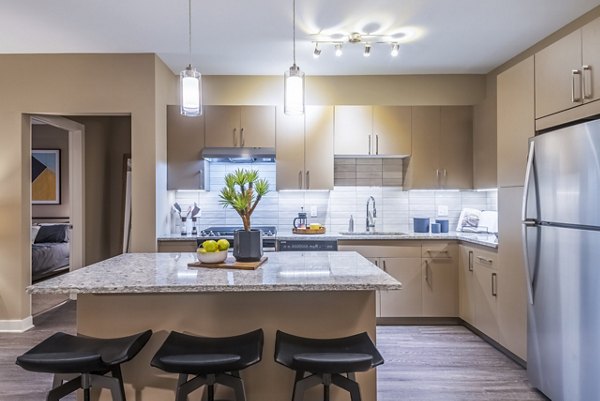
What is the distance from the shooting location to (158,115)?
3.81 m

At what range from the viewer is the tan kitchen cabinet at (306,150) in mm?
4098

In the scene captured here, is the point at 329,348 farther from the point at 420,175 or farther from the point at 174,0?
A: the point at 420,175

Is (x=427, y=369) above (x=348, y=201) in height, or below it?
below

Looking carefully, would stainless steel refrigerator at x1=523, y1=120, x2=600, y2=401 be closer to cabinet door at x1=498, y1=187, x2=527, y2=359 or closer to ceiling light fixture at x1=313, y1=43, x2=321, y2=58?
cabinet door at x1=498, y1=187, x2=527, y2=359

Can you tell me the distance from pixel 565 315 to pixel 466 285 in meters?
1.56

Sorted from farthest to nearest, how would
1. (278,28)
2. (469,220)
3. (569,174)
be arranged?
(469,220) < (278,28) < (569,174)

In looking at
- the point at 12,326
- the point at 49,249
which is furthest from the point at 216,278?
the point at 49,249

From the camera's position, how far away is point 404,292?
388 centimetres

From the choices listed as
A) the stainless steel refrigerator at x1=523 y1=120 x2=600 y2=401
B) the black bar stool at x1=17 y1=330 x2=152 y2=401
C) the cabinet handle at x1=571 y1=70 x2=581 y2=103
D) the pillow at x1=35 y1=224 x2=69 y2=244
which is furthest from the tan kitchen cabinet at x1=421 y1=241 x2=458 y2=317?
the pillow at x1=35 y1=224 x2=69 y2=244

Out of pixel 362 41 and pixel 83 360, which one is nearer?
pixel 83 360

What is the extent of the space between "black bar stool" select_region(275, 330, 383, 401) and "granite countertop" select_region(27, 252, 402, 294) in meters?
0.26

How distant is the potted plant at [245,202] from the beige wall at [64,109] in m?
1.88

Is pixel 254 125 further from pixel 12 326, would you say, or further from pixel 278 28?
pixel 12 326

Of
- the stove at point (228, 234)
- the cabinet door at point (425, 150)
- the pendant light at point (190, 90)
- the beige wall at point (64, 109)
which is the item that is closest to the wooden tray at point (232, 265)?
the pendant light at point (190, 90)
